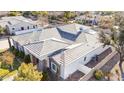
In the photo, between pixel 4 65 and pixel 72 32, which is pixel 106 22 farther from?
pixel 4 65

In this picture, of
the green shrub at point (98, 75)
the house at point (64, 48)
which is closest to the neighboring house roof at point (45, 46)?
the house at point (64, 48)

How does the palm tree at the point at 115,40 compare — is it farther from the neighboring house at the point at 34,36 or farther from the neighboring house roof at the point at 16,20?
the neighboring house roof at the point at 16,20

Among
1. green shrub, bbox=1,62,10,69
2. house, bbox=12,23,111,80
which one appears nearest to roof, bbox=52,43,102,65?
house, bbox=12,23,111,80

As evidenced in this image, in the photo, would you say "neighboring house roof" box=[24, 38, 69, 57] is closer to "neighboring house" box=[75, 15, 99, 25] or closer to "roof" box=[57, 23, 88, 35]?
"roof" box=[57, 23, 88, 35]

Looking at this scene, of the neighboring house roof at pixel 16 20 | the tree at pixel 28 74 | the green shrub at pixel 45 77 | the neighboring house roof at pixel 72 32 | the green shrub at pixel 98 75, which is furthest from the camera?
the neighboring house roof at pixel 72 32

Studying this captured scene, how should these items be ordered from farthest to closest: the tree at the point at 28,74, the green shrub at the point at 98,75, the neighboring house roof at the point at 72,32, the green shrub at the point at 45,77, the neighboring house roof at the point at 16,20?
the neighboring house roof at the point at 72,32
the neighboring house roof at the point at 16,20
the green shrub at the point at 98,75
the green shrub at the point at 45,77
the tree at the point at 28,74

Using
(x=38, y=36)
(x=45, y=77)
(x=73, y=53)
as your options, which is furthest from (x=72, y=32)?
(x=45, y=77)
